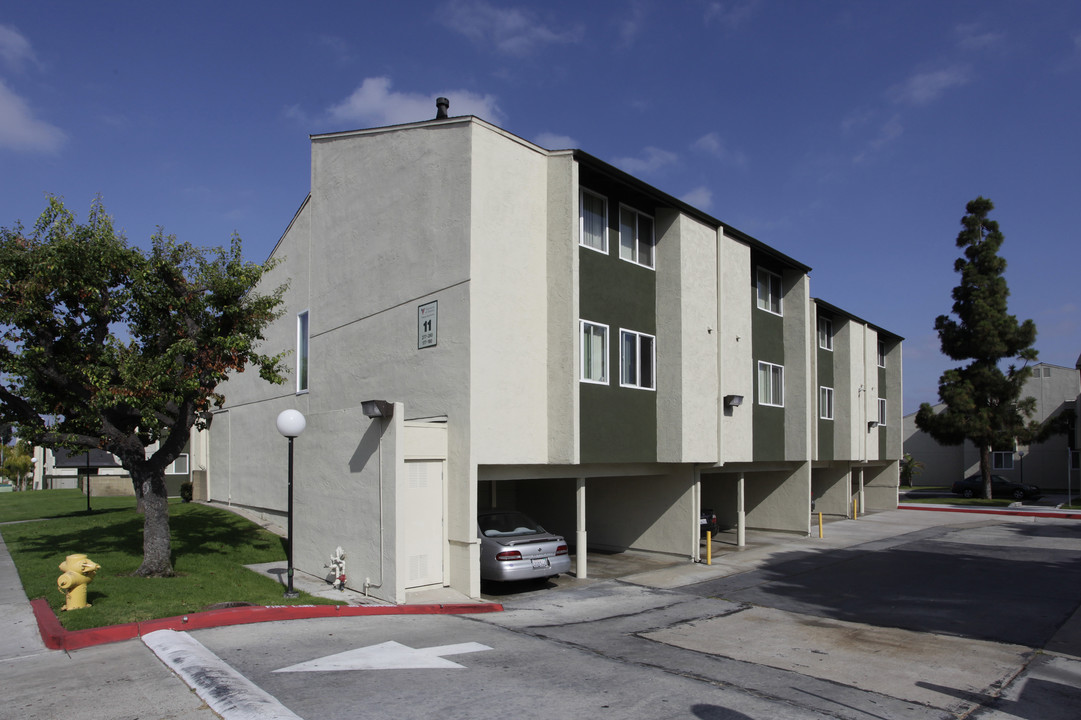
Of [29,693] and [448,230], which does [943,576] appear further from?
[29,693]

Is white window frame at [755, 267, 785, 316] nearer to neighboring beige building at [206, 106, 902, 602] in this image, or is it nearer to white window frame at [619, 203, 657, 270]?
neighboring beige building at [206, 106, 902, 602]

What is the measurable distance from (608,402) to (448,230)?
5.05 metres

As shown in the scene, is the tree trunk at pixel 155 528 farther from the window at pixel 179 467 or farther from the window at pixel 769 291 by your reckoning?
the window at pixel 179 467

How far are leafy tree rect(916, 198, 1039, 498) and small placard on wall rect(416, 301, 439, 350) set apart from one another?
35.1 meters

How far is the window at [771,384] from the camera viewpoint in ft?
73.9

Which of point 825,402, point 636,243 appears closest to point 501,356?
point 636,243

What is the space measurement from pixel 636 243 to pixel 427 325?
595cm

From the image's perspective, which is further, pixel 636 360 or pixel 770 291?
pixel 770 291

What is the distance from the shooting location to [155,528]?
45.3 ft

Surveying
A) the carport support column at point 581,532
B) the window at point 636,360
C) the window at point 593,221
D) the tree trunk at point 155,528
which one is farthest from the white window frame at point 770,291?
the tree trunk at point 155,528

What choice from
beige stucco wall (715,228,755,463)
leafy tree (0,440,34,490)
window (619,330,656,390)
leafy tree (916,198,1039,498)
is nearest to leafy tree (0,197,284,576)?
window (619,330,656,390)

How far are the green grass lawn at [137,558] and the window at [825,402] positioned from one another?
19.8 meters

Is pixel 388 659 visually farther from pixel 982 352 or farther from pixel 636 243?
pixel 982 352

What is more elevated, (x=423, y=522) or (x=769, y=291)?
(x=769, y=291)
